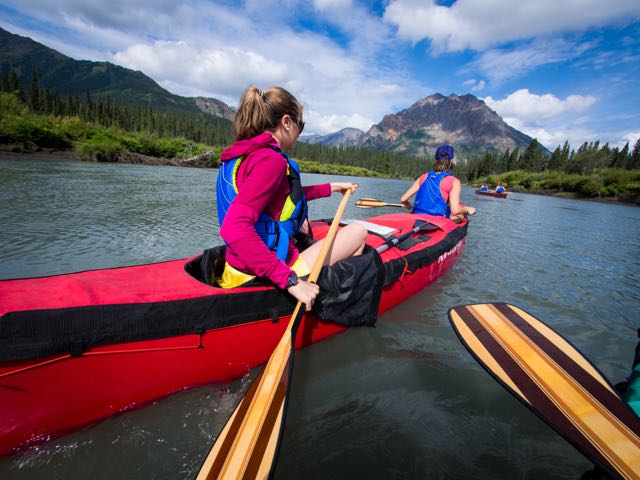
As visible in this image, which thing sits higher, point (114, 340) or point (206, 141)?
point (206, 141)

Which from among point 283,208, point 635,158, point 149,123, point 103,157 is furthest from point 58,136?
point 635,158

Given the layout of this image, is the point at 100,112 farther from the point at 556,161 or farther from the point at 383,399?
the point at 556,161

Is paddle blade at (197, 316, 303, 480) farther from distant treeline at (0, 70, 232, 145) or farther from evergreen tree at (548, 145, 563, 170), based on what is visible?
evergreen tree at (548, 145, 563, 170)

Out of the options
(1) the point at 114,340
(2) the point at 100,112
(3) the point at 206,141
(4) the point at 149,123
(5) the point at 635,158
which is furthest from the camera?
(3) the point at 206,141

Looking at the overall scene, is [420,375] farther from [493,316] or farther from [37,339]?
[37,339]

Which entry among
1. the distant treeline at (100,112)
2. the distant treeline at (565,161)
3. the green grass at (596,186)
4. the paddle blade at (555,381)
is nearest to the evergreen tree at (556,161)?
the distant treeline at (565,161)

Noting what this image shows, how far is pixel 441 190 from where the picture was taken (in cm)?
597

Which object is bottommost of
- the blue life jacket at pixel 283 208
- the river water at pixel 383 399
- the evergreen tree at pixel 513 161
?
the river water at pixel 383 399

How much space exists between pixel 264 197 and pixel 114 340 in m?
1.23

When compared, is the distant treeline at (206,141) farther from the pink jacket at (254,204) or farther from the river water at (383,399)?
the pink jacket at (254,204)

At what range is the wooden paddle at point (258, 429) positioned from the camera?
4.71 ft

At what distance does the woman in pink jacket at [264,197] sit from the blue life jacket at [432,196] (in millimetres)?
4114

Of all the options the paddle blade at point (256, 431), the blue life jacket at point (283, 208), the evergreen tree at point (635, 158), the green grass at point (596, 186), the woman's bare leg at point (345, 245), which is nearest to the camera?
the paddle blade at point (256, 431)

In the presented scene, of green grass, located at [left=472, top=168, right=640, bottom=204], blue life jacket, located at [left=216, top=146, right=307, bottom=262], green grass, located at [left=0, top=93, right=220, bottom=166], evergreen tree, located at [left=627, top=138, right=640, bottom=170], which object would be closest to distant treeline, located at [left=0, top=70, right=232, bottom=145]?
green grass, located at [left=0, top=93, right=220, bottom=166]
